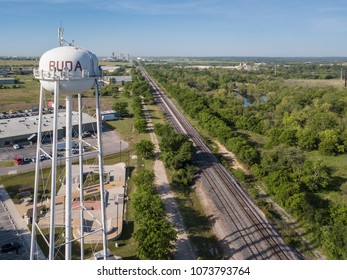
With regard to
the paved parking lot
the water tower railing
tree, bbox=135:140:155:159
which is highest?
the water tower railing

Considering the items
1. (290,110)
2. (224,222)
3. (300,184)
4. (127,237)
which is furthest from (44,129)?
(290,110)

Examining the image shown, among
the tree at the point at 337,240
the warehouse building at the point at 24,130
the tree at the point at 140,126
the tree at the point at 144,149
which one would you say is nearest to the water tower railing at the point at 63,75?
the tree at the point at 337,240

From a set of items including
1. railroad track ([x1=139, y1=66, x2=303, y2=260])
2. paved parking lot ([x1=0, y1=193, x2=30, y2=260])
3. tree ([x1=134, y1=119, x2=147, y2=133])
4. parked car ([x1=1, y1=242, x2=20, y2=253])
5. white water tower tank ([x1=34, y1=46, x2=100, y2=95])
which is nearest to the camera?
white water tower tank ([x1=34, y1=46, x2=100, y2=95])

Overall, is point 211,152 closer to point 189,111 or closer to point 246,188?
point 246,188

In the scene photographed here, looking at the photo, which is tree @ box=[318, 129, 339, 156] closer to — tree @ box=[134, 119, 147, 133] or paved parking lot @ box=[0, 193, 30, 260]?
tree @ box=[134, 119, 147, 133]

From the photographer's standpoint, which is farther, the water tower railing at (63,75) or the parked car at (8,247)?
the parked car at (8,247)

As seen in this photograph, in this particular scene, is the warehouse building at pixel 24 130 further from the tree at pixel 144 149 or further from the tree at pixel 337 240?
the tree at pixel 337 240

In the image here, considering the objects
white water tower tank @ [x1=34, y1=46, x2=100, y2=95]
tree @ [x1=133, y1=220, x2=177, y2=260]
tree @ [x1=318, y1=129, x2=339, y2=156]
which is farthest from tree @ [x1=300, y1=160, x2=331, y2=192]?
white water tower tank @ [x1=34, y1=46, x2=100, y2=95]
